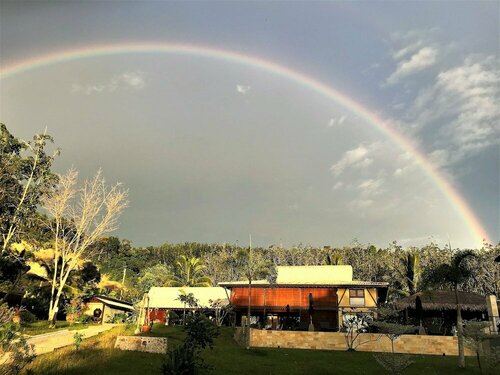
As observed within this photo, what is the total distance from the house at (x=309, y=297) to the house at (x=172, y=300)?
509 centimetres

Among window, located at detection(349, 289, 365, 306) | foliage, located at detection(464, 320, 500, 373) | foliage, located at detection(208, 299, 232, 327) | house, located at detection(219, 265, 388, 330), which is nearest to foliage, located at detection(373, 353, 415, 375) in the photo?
foliage, located at detection(464, 320, 500, 373)

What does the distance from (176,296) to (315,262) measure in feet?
146

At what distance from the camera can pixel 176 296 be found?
53.2 metres

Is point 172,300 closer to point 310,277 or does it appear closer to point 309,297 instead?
point 310,277

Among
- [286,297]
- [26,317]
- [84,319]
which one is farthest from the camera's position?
[286,297]

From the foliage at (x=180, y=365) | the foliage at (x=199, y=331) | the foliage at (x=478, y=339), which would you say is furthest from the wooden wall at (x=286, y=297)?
the foliage at (x=180, y=365)

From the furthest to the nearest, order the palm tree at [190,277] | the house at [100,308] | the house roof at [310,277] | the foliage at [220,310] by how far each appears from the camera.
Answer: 1. the palm tree at [190,277]
2. the house at [100,308]
3. the foliage at [220,310]
4. the house roof at [310,277]

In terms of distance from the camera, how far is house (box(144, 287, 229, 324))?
51031mm

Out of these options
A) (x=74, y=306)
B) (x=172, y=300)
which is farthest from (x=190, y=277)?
(x=74, y=306)

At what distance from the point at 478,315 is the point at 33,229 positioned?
1839 inches

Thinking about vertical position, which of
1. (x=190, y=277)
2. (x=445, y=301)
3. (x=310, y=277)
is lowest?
(x=445, y=301)

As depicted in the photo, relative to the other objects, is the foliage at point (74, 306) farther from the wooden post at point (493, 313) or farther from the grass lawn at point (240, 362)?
the wooden post at point (493, 313)

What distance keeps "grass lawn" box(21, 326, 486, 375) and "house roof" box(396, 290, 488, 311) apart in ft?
37.3

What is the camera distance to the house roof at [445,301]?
37.2m
